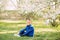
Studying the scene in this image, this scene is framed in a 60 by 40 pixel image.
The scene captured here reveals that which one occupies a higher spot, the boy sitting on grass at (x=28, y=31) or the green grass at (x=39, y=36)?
the boy sitting on grass at (x=28, y=31)

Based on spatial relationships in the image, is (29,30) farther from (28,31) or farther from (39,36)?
(39,36)

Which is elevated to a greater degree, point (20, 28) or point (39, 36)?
point (20, 28)

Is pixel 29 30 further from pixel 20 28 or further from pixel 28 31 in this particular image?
pixel 20 28

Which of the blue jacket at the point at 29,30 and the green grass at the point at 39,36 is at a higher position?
the blue jacket at the point at 29,30

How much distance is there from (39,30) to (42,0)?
561mm

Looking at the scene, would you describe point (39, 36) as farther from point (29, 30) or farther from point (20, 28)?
point (20, 28)

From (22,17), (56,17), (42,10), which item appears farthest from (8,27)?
(56,17)

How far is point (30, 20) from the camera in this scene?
2.84 metres

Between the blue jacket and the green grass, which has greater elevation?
the blue jacket

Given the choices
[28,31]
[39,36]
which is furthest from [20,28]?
[39,36]

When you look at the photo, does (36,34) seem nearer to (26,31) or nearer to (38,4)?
(26,31)

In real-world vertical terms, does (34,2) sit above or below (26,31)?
above

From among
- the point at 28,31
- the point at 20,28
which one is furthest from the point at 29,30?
the point at 20,28

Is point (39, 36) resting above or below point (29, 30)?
below
